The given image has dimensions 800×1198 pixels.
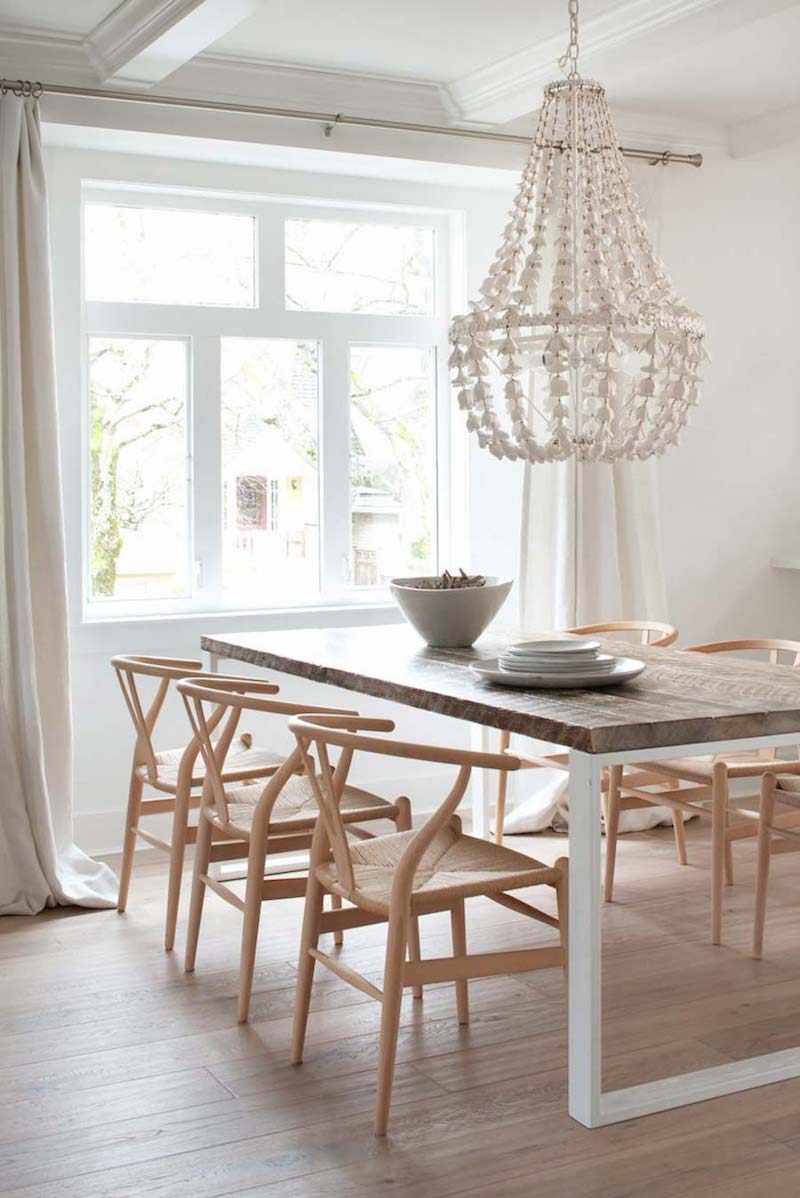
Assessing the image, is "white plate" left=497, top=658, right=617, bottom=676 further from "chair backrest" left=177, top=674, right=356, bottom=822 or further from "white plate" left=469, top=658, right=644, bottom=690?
"chair backrest" left=177, top=674, right=356, bottom=822

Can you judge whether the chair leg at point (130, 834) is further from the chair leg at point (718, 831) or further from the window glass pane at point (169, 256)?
the window glass pane at point (169, 256)

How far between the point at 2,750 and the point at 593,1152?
2233mm

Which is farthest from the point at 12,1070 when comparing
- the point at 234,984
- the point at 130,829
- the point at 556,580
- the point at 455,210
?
the point at 455,210

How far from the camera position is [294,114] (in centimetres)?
440

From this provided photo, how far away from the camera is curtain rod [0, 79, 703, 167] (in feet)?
13.3

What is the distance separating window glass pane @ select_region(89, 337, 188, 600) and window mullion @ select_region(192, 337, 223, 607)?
5cm

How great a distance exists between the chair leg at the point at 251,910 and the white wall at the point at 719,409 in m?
1.88

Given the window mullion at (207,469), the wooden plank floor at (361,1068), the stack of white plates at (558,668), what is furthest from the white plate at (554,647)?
the window mullion at (207,469)

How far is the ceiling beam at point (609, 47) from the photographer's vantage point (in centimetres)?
367

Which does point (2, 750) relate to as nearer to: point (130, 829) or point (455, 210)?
point (130, 829)

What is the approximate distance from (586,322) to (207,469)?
231cm

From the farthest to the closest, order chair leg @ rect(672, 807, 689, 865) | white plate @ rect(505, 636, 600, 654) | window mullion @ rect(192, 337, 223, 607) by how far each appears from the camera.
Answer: window mullion @ rect(192, 337, 223, 607) < chair leg @ rect(672, 807, 689, 865) < white plate @ rect(505, 636, 600, 654)

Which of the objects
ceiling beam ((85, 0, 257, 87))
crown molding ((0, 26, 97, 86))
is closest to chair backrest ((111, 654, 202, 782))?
ceiling beam ((85, 0, 257, 87))

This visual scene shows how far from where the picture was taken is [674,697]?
2.84 m
